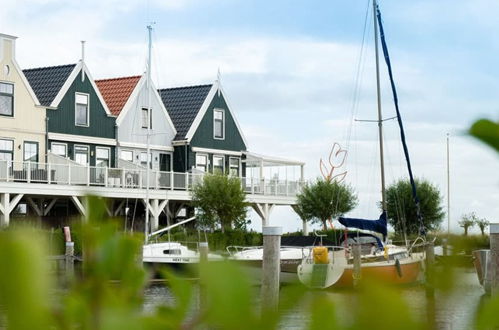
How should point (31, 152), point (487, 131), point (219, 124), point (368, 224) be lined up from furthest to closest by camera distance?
point (219, 124), point (31, 152), point (368, 224), point (487, 131)

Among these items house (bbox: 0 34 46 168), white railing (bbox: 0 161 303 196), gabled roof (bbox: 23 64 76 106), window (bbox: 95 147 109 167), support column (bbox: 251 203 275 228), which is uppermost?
gabled roof (bbox: 23 64 76 106)

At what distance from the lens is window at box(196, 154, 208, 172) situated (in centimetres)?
3734

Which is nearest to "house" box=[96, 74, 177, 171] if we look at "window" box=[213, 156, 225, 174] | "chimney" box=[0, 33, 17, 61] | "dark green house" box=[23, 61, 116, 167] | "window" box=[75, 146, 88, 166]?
"dark green house" box=[23, 61, 116, 167]

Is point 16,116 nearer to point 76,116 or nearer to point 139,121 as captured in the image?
point 76,116

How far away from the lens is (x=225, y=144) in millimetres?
38656

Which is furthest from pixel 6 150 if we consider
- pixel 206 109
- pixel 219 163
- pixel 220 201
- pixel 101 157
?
A: pixel 219 163

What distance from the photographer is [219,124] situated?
38.7 m

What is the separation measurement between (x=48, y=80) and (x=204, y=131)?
685 centimetres

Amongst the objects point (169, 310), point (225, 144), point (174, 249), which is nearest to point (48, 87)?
point (225, 144)

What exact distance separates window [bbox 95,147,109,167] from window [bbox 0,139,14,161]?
141 inches

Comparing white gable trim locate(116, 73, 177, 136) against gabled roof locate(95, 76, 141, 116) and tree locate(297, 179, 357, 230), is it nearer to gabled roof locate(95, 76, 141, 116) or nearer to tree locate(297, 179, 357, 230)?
gabled roof locate(95, 76, 141, 116)

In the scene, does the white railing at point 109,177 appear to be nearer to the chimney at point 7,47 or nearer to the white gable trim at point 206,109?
the white gable trim at point 206,109

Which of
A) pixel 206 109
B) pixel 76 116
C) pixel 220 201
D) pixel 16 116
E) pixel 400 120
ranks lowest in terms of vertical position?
pixel 220 201

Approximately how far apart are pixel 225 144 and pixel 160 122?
3.23 meters
